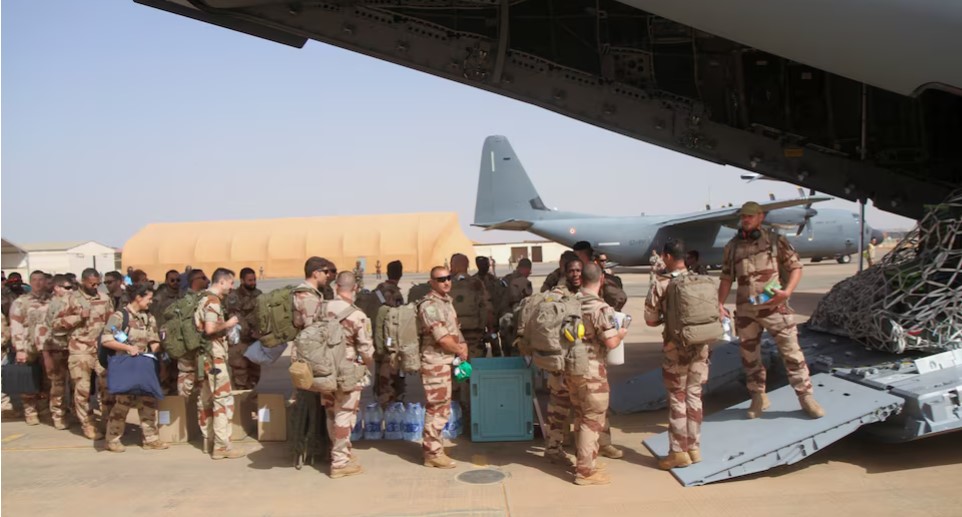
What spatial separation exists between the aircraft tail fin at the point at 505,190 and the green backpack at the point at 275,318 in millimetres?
23179

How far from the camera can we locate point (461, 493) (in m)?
5.00

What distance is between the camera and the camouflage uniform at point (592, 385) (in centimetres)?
499

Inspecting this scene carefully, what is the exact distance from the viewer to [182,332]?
6.18 m

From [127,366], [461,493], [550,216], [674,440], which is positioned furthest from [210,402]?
[550,216]

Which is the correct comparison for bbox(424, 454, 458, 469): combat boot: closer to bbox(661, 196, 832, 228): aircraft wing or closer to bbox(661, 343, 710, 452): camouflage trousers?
bbox(661, 343, 710, 452): camouflage trousers

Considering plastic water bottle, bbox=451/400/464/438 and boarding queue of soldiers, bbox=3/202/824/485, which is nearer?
boarding queue of soldiers, bbox=3/202/824/485

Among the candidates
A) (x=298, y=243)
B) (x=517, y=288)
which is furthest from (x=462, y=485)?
(x=298, y=243)

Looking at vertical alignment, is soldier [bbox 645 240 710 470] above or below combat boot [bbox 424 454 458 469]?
above

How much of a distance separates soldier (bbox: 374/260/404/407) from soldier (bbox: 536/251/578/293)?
5.09 ft

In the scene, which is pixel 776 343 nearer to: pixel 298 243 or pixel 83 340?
pixel 83 340

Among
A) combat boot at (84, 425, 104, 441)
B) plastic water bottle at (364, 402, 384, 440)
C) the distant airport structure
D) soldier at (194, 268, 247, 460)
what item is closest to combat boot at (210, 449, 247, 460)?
soldier at (194, 268, 247, 460)

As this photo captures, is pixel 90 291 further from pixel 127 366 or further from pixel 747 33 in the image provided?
pixel 747 33

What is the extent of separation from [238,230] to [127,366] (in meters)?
53.2

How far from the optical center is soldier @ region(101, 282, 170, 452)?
20.2 feet
